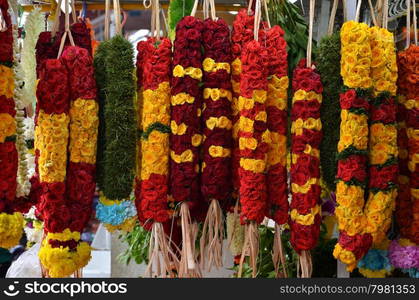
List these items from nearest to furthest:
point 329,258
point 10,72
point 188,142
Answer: point 10,72, point 188,142, point 329,258

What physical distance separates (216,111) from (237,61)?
159 millimetres

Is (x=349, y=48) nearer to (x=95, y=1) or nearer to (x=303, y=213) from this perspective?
(x=303, y=213)

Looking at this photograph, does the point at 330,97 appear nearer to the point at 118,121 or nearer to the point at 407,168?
the point at 407,168

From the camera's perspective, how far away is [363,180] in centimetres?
137

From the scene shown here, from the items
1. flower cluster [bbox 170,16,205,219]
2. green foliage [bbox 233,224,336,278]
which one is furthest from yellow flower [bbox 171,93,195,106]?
green foliage [bbox 233,224,336,278]

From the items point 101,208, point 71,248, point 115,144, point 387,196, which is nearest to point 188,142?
point 115,144

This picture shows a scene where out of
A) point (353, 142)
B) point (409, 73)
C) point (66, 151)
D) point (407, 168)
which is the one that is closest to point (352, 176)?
point (353, 142)

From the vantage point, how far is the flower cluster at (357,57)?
1.34 m

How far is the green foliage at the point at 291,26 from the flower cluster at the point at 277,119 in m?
0.25

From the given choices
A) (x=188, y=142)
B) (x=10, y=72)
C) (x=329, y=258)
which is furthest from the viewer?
(x=329, y=258)

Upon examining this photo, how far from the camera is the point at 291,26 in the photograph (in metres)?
1.76

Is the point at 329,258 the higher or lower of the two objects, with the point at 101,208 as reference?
lower

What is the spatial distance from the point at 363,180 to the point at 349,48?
0.35 m

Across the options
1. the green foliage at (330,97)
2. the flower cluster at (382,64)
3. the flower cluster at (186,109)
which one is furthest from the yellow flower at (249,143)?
the flower cluster at (382,64)
